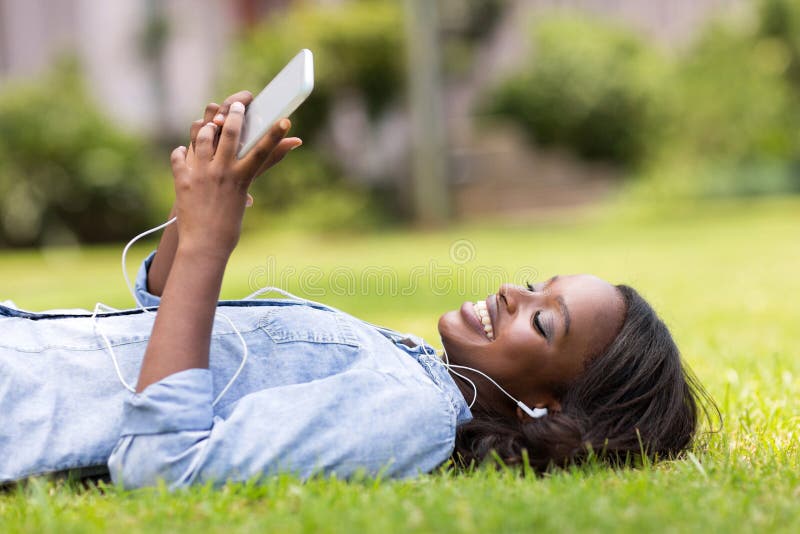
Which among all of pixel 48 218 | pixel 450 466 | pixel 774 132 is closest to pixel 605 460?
pixel 450 466

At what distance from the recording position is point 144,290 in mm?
2562

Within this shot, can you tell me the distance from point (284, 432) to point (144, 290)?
2.53 ft

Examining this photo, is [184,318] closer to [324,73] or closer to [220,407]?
[220,407]

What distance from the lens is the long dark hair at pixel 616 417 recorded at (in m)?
2.30

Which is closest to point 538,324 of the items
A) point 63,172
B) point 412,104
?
point 63,172

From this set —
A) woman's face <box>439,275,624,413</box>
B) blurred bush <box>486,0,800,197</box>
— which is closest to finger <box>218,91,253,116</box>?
woman's face <box>439,275,624,413</box>

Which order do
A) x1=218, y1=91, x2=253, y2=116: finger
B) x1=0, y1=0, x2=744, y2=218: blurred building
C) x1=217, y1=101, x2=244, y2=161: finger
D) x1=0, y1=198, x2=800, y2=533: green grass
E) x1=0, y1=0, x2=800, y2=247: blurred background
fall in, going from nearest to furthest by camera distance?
x1=0, y1=198, x2=800, y2=533: green grass, x1=217, y1=101, x2=244, y2=161: finger, x1=218, y1=91, x2=253, y2=116: finger, x1=0, y1=0, x2=800, y2=247: blurred background, x1=0, y1=0, x2=744, y2=218: blurred building

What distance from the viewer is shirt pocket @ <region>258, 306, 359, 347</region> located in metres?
2.35

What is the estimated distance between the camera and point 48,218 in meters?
11.5

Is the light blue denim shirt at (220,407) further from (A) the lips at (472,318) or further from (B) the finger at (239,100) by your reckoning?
(B) the finger at (239,100)

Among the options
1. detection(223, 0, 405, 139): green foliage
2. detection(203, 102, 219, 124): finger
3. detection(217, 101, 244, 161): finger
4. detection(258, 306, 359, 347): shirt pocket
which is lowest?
detection(258, 306, 359, 347): shirt pocket

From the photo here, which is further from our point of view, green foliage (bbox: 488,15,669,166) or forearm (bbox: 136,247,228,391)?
green foliage (bbox: 488,15,669,166)

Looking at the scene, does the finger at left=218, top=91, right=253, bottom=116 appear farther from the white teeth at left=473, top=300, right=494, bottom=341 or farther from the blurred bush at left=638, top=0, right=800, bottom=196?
the blurred bush at left=638, top=0, right=800, bottom=196

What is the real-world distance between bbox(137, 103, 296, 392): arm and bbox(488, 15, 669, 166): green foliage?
13858 mm
